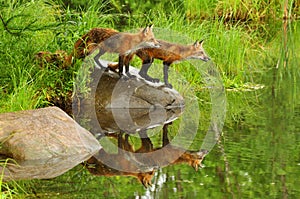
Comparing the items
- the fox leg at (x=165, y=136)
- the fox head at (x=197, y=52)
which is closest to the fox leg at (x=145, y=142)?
the fox leg at (x=165, y=136)

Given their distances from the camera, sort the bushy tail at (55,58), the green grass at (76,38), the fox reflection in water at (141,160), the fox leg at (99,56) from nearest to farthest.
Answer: the fox reflection in water at (141,160), the green grass at (76,38), the bushy tail at (55,58), the fox leg at (99,56)

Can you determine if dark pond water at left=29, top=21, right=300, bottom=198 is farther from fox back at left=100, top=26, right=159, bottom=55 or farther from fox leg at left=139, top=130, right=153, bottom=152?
fox back at left=100, top=26, right=159, bottom=55

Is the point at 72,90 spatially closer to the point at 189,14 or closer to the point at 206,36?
the point at 206,36

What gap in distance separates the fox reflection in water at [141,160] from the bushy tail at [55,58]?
1.83 meters

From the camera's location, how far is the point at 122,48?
945 centimetres

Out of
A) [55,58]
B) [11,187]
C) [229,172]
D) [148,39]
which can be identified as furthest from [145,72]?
[11,187]

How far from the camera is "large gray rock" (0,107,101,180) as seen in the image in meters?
7.11

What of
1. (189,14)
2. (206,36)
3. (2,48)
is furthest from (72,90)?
(189,14)

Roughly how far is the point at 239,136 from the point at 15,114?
2408 mm

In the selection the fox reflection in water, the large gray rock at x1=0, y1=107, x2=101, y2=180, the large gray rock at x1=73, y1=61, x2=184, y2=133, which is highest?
the large gray rock at x1=0, y1=107, x2=101, y2=180

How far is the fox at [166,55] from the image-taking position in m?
9.81

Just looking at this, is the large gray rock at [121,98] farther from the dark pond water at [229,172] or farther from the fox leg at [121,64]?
the dark pond water at [229,172]

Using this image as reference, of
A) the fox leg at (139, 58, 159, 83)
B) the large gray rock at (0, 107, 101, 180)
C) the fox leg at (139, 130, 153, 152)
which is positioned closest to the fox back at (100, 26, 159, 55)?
the fox leg at (139, 58, 159, 83)

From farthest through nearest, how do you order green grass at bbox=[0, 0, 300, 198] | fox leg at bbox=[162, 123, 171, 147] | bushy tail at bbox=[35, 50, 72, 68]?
bushy tail at bbox=[35, 50, 72, 68] < green grass at bbox=[0, 0, 300, 198] < fox leg at bbox=[162, 123, 171, 147]
